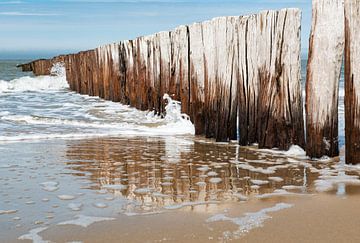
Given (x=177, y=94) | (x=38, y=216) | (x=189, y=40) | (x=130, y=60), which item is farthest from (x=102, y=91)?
(x=38, y=216)

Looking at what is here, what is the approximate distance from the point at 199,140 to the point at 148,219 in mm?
3337

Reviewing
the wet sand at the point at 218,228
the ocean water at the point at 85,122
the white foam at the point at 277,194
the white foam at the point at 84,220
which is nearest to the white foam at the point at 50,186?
the white foam at the point at 84,220

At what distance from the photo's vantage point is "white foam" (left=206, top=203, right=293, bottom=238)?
2.70 meters

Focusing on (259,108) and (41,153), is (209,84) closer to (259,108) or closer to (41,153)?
(259,108)

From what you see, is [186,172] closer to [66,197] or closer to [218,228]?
[66,197]

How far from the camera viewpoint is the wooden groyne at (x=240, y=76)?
5.04 metres

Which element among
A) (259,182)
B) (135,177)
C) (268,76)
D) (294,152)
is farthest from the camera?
(268,76)

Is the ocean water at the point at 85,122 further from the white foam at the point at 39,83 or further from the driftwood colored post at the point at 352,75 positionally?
the white foam at the point at 39,83

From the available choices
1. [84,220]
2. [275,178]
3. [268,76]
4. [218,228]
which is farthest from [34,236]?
[268,76]

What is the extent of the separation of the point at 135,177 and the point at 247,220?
1.38 m

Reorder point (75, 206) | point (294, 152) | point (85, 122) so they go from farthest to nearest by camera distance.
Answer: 1. point (85, 122)
2. point (294, 152)
3. point (75, 206)

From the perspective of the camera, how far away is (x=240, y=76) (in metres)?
5.58

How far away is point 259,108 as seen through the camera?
211 inches

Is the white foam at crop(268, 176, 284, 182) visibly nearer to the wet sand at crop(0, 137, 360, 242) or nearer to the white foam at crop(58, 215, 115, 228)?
the wet sand at crop(0, 137, 360, 242)
